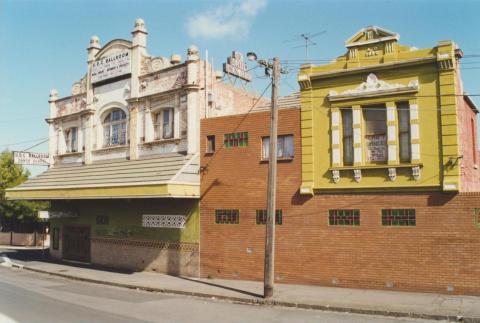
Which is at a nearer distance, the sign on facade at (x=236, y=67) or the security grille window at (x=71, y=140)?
the sign on facade at (x=236, y=67)

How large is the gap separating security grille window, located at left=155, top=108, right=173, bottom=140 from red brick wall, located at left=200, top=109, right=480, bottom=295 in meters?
2.44

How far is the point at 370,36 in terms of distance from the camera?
18234mm

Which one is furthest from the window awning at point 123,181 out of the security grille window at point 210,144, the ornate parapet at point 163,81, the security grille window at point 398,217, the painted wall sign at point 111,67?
the security grille window at point 398,217

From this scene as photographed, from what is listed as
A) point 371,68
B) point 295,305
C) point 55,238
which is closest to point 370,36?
point 371,68

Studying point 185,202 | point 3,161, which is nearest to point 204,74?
point 185,202

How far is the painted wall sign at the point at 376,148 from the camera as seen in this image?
18000 mm

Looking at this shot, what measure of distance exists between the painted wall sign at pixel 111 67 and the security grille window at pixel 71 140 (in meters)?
3.90

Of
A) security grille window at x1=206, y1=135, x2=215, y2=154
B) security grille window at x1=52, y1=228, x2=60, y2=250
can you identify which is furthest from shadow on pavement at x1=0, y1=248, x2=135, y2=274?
security grille window at x1=206, y1=135, x2=215, y2=154

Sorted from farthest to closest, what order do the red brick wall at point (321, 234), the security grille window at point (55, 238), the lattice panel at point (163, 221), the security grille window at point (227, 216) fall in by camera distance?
the security grille window at point (55, 238) → the lattice panel at point (163, 221) → the security grille window at point (227, 216) → the red brick wall at point (321, 234)

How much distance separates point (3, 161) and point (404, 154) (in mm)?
39473

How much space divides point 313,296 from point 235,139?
801cm

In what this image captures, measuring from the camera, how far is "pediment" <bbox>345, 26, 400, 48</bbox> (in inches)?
703

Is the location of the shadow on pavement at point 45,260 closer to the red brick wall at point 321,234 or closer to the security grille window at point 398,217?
the red brick wall at point 321,234

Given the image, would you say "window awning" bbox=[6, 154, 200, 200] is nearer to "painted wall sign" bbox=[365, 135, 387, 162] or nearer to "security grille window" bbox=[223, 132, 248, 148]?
"security grille window" bbox=[223, 132, 248, 148]
